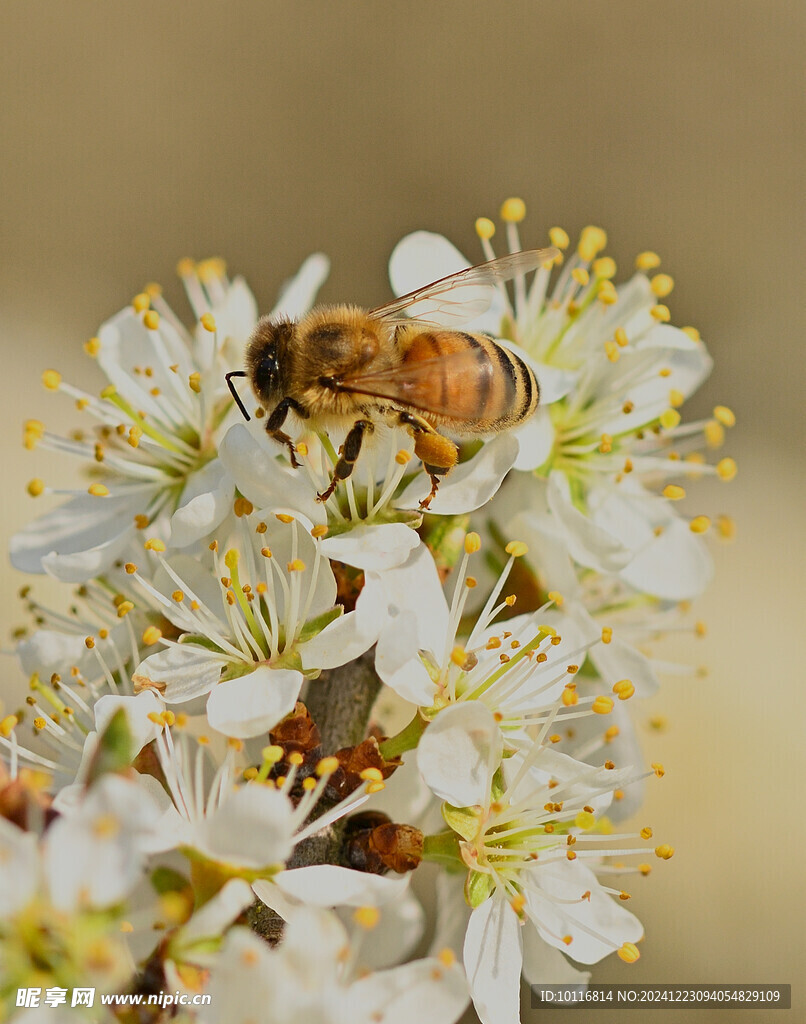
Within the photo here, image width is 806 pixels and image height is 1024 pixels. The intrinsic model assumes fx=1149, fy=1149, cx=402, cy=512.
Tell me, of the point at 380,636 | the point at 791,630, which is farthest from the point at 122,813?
the point at 791,630

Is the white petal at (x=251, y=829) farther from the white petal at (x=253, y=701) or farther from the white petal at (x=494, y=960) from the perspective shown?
the white petal at (x=494, y=960)

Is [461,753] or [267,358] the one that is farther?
[267,358]

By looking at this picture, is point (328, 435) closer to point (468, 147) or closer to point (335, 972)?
point (335, 972)

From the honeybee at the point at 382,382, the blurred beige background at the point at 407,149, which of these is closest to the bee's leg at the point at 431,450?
the honeybee at the point at 382,382

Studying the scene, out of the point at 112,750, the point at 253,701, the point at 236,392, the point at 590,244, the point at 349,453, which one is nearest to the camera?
the point at 112,750

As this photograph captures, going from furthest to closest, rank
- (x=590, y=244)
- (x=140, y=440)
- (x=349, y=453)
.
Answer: (x=590, y=244), (x=140, y=440), (x=349, y=453)

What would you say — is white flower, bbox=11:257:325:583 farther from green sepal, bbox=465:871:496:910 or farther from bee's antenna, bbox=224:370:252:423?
green sepal, bbox=465:871:496:910

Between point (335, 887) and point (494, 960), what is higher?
point (335, 887)

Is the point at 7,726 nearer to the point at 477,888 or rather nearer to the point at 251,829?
the point at 251,829

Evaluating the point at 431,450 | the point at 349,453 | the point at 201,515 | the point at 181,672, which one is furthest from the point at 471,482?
the point at 181,672

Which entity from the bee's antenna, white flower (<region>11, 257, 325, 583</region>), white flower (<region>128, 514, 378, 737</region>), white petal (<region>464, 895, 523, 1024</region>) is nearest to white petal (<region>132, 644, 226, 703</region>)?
white flower (<region>128, 514, 378, 737</region>)
